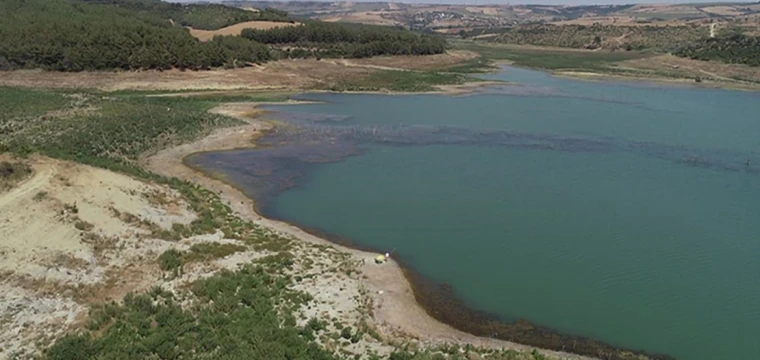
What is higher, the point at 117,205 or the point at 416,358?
the point at 117,205

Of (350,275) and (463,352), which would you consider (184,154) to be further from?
(463,352)

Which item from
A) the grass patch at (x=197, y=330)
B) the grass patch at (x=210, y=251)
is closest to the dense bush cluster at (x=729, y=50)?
the grass patch at (x=210, y=251)

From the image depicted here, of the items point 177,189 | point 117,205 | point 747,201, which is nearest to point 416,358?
point 117,205

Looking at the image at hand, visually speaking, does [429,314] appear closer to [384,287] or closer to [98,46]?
[384,287]

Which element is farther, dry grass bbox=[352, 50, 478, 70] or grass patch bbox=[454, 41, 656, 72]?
grass patch bbox=[454, 41, 656, 72]

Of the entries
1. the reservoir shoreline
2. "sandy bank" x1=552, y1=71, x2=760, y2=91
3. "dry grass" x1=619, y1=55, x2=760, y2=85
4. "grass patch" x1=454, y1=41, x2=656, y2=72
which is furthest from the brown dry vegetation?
"dry grass" x1=619, y1=55, x2=760, y2=85

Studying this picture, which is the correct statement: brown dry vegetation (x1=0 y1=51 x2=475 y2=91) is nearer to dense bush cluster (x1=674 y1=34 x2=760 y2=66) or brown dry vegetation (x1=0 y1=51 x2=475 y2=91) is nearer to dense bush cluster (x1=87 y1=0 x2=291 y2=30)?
dense bush cluster (x1=87 y1=0 x2=291 y2=30)
